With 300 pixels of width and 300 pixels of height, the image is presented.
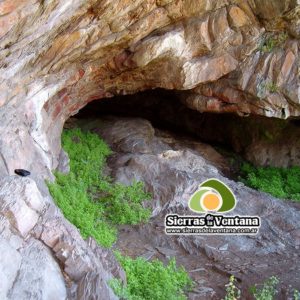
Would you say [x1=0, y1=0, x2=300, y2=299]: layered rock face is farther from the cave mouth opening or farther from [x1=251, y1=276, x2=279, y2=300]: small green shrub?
the cave mouth opening

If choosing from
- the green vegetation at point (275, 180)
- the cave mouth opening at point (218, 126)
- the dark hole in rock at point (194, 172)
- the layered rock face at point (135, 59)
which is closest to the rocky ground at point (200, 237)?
the dark hole in rock at point (194, 172)

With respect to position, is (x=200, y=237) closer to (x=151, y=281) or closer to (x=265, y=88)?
(x=151, y=281)

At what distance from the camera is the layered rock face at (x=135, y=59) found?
602 centimetres

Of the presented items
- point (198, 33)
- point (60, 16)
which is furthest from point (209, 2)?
point (60, 16)

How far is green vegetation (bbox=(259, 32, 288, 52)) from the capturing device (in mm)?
9359

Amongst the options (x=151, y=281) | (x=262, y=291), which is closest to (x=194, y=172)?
(x=151, y=281)

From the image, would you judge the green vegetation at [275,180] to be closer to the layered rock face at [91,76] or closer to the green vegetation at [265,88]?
the layered rock face at [91,76]

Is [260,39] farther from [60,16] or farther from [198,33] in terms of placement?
[60,16]

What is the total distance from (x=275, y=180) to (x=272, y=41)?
161 inches

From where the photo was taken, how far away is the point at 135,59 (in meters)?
8.83

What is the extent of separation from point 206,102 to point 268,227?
3.97m

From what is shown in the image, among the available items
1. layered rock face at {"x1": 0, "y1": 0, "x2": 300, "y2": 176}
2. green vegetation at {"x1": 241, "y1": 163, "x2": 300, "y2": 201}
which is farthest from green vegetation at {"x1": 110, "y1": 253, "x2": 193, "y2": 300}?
green vegetation at {"x1": 241, "y1": 163, "x2": 300, "y2": 201}

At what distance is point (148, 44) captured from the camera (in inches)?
334

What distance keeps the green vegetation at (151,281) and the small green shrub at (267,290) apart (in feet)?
3.53
